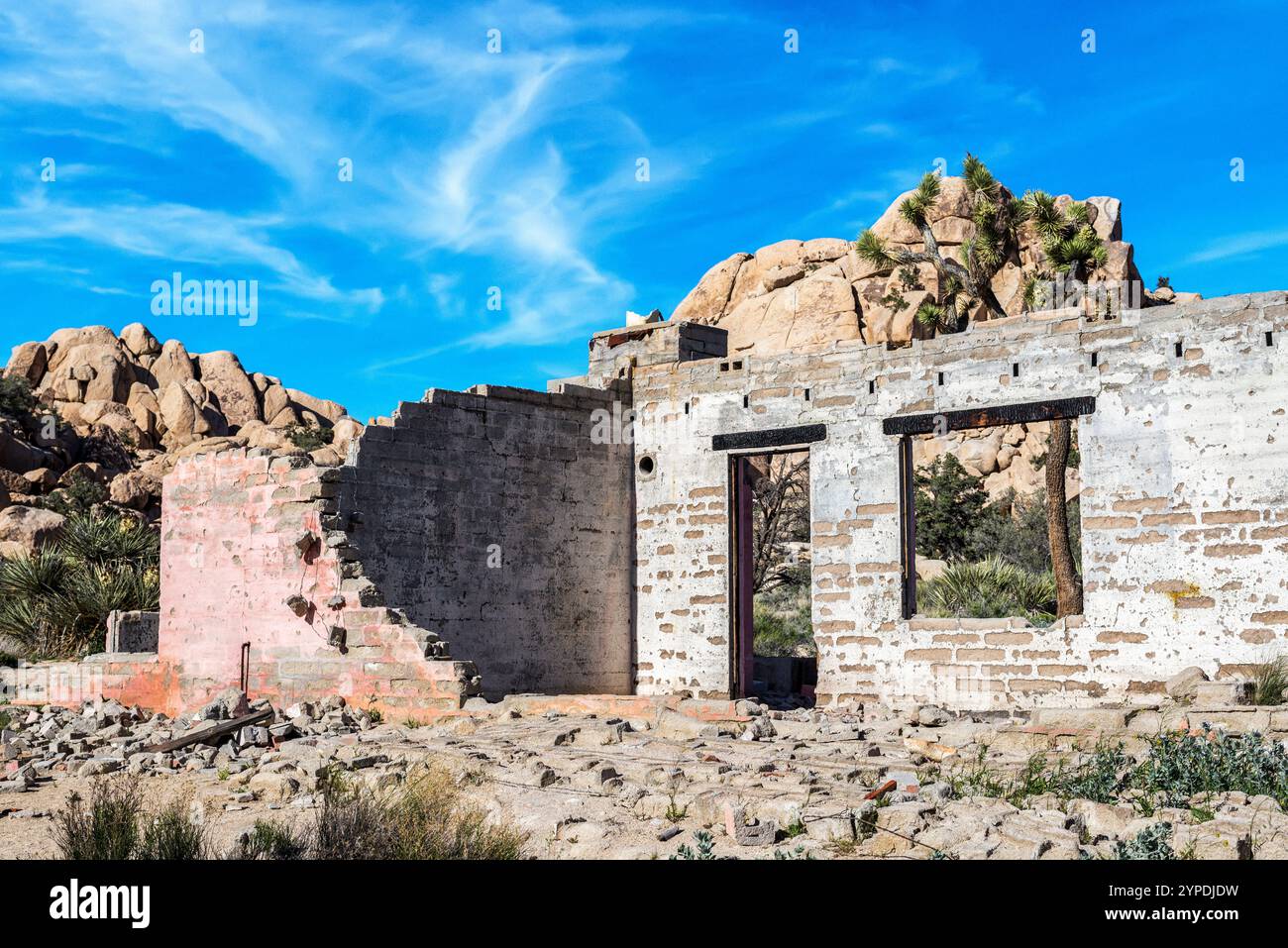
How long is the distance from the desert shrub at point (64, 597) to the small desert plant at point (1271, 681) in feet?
48.5

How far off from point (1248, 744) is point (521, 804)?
469 centimetres

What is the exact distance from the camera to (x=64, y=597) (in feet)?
63.2

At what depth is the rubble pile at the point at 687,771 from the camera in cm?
671

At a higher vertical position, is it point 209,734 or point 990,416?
point 990,416

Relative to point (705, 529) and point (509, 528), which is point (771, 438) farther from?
point (509, 528)

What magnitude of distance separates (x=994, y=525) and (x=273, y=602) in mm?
23940

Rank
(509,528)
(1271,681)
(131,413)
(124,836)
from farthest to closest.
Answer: (131,413)
(509,528)
(1271,681)
(124,836)

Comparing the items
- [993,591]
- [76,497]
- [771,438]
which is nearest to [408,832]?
[771,438]

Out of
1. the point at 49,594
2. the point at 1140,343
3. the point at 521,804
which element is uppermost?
the point at 1140,343

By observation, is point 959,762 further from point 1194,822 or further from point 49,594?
point 49,594

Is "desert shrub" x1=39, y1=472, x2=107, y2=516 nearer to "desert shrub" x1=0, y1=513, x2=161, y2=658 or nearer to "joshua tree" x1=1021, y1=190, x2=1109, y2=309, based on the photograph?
"desert shrub" x1=0, y1=513, x2=161, y2=658

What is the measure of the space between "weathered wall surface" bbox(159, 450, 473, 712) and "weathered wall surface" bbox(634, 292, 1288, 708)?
4.09 m

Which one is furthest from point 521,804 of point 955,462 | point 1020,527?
point 955,462
